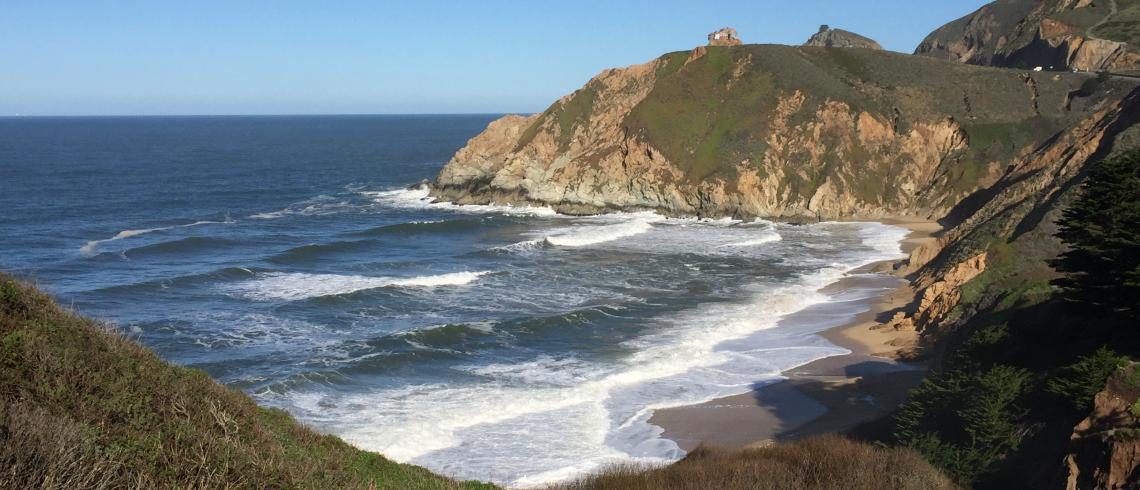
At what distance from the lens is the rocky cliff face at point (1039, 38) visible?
86688 mm

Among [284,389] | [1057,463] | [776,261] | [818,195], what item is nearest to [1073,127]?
[818,195]

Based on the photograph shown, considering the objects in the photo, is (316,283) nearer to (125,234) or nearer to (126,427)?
(125,234)

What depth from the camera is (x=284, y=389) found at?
1088 inches

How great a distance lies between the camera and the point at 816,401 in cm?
2664

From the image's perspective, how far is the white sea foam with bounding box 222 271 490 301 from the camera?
41250 millimetres

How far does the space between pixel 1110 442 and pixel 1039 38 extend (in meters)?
99.0

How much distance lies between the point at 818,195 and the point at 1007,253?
1335 inches

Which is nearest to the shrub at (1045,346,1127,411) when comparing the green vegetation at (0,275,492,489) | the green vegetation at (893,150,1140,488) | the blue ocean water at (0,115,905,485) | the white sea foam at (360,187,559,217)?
the green vegetation at (893,150,1140,488)

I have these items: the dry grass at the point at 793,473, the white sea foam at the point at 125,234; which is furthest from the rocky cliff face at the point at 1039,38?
the dry grass at the point at 793,473

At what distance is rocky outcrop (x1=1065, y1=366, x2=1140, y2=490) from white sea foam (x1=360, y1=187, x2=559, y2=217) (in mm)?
56267

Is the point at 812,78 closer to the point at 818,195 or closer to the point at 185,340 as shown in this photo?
the point at 818,195

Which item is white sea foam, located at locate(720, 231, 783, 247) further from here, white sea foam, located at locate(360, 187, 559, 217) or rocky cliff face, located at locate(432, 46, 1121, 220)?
white sea foam, located at locate(360, 187, 559, 217)

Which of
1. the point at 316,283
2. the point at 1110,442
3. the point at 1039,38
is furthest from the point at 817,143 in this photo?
the point at 1110,442

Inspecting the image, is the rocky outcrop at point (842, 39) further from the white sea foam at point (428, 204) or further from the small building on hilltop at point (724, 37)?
the white sea foam at point (428, 204)
